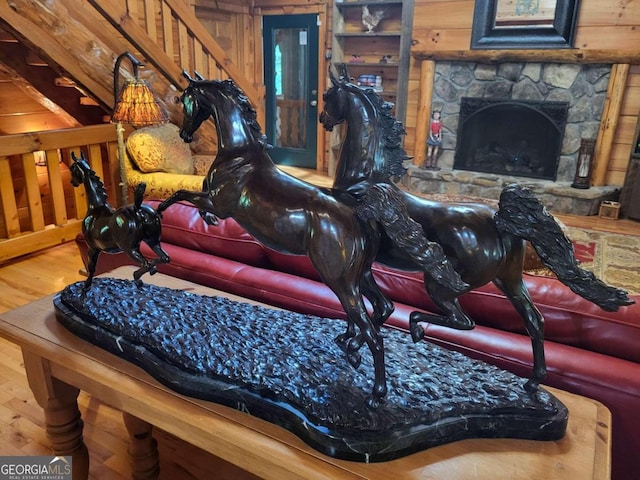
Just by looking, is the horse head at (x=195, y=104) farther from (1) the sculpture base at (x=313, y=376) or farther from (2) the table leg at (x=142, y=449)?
(2) the table leg at (x=142, y=449)

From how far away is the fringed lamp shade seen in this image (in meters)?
3.08

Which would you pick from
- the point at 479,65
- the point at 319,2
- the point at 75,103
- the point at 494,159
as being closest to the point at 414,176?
the point at 494,159

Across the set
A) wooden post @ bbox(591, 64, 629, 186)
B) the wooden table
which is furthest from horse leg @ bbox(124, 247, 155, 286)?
wooden post @ bbox(591, 64, 629, 186)

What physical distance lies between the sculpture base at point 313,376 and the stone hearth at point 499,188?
12.6 feet

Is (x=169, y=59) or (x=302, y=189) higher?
(x=169, y=59)

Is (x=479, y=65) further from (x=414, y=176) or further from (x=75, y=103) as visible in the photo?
(x=75, y=103)

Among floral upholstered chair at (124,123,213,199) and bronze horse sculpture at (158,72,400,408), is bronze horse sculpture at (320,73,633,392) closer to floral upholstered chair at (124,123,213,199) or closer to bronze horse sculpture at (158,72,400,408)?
bronze horse sculpture at (158,72,400,408)

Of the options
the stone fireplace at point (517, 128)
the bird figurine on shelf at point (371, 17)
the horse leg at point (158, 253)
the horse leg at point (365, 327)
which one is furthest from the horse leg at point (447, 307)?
the bird figurine on shelf at point (371, 17)

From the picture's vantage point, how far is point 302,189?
112cm

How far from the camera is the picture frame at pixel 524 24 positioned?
4777 millimetres

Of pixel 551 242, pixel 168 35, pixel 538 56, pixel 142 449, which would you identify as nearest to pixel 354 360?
pixel 551 242

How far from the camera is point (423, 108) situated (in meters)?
5.68

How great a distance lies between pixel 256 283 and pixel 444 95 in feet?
14.8

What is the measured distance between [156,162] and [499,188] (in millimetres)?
3485
